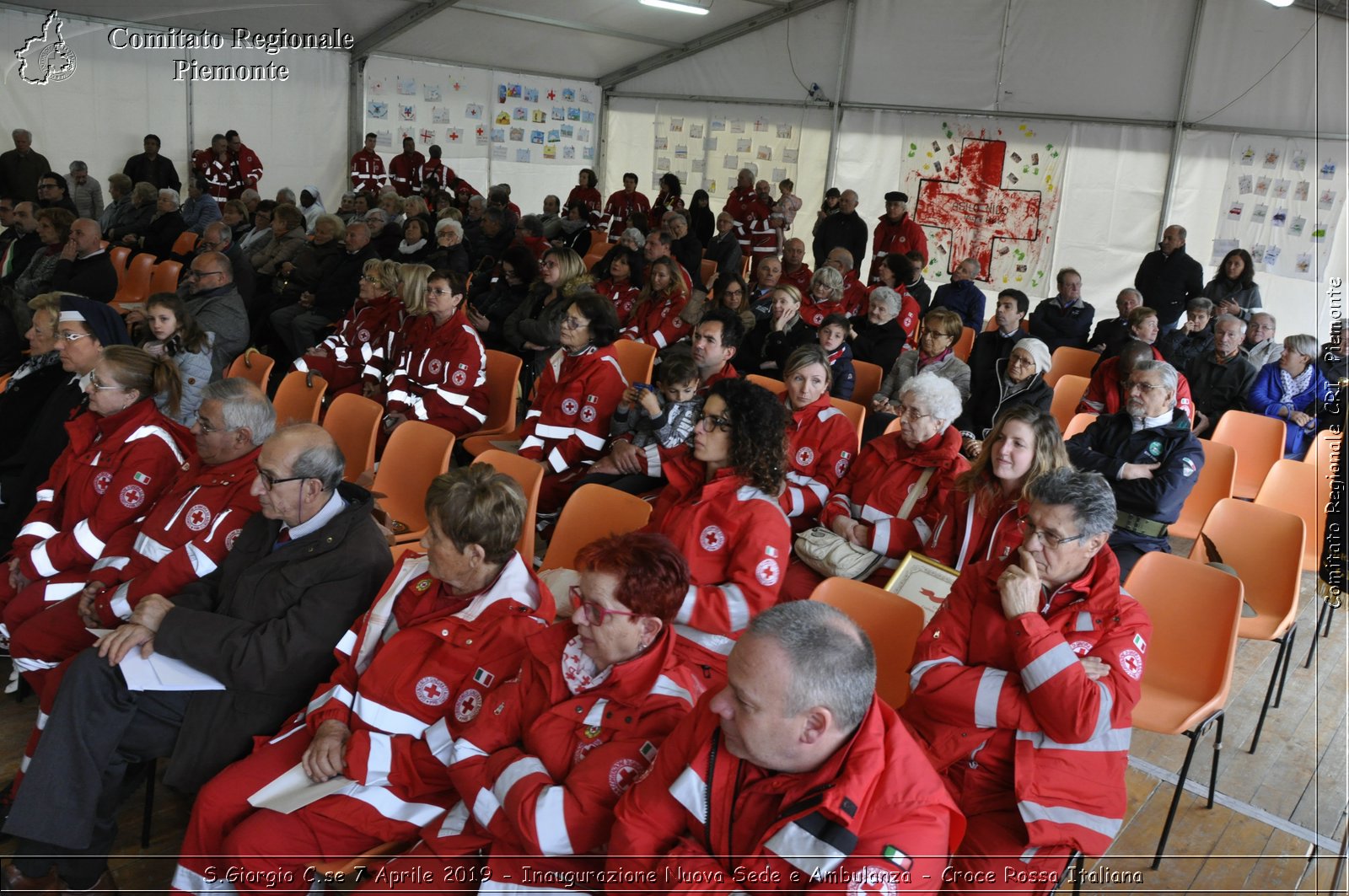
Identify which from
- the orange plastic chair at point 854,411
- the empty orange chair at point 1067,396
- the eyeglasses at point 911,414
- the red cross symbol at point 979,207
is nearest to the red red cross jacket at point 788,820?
the eyeglasses at point 911,414

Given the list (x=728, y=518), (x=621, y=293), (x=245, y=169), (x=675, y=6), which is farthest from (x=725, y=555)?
(x=245, y=169)

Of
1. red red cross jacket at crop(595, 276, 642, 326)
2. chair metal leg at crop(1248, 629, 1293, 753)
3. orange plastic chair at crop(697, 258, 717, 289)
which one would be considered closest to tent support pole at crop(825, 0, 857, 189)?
orange plastic chair at crop(697, 258, 717, 289)

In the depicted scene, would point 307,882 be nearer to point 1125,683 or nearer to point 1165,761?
point 1125,683

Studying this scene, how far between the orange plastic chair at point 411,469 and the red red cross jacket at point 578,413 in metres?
0.74

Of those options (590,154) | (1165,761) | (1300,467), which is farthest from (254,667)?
(590,154)

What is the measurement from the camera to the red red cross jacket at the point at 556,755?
1814 mm

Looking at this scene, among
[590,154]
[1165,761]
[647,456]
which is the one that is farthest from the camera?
[590,154]

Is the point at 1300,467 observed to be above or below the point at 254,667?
above

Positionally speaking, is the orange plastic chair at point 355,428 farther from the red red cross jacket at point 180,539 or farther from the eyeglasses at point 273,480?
the eyeglasses at point 273,480

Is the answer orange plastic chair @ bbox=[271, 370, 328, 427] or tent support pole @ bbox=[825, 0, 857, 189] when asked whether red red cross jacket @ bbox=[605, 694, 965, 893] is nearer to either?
orange plastic chair @ bbox=[271, 370, 328, 427]

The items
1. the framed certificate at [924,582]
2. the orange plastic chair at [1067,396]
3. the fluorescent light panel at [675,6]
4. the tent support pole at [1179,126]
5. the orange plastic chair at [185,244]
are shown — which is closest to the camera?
the framed certificate at [924,582]

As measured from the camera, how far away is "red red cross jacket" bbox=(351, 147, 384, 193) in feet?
41.8

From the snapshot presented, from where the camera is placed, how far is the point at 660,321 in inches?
241

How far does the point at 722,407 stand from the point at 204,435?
1476 millimetres
